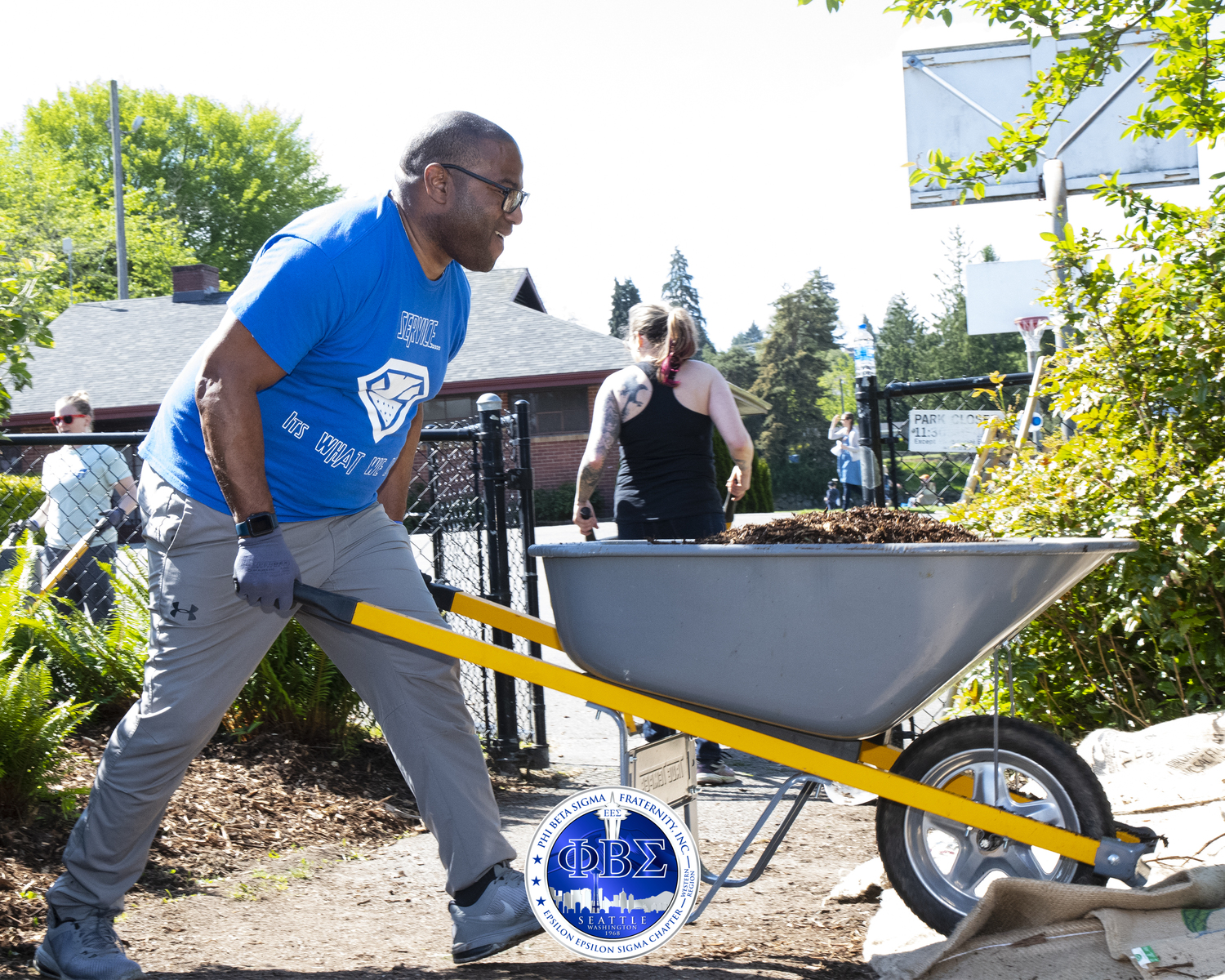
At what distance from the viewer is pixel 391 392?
242 cm

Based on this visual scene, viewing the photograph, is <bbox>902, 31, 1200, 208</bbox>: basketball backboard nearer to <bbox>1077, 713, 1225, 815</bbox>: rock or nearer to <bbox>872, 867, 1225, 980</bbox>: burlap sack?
<bbox>1077, 713, 1225, 815</bbox>: rock

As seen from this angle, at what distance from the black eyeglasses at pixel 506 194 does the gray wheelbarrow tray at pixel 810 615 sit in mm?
729

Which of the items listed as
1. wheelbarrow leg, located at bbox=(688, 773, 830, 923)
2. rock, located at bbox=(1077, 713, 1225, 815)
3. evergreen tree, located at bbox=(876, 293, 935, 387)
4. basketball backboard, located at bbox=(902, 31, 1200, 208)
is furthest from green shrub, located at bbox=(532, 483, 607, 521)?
evergreen tree, located at bbox=(876, 293, 935, 387)

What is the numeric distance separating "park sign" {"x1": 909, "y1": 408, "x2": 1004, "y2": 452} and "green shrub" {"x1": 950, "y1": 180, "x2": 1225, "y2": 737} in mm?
872

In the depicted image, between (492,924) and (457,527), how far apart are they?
2671 mm

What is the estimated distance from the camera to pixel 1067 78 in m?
3.90

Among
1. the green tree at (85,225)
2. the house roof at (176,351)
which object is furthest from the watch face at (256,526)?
the green tree at (85,225)

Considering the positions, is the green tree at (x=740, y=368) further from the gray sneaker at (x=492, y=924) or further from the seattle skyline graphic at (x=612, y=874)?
the seattle skyline graphic at (x=612, y=874)

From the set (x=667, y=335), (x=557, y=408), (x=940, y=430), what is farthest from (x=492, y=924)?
(x=557, y=408)

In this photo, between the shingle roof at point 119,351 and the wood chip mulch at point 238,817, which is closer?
the wood chip mulch at point 238,817

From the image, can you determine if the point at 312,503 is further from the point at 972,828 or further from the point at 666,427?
the point at 666,427

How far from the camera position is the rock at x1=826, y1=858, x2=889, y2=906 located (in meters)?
2.76

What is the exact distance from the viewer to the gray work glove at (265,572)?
2113mm

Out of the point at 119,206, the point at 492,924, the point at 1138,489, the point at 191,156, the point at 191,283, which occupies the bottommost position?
the point at 492,924
